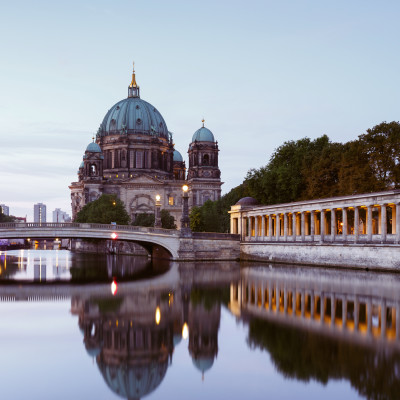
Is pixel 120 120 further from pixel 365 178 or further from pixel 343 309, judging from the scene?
pixel 343 309

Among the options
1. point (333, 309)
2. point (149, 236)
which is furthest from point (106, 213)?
point (333, 309)

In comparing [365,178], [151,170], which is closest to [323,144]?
[365,178]

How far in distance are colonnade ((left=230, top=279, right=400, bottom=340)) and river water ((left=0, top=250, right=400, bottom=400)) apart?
1.7 inches

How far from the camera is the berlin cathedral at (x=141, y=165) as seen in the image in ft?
410

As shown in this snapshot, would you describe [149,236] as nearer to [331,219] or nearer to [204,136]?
[331,219]

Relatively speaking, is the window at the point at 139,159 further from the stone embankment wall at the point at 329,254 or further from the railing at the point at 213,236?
the stone embankment wall at the point at 329,254

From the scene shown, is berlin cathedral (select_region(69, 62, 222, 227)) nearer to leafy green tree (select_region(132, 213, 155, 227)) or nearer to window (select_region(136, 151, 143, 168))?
window (select_region(136, 151, 143, 168))

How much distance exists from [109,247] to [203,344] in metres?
85.8

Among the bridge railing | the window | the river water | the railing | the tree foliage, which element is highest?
the window

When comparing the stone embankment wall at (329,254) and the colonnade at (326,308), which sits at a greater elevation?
the stone embankment wall at (329,254)

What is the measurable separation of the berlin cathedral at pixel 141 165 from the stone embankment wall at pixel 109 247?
31.8 ft

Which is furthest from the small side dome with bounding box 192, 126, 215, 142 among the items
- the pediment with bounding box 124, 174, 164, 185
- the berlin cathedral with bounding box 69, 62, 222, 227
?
the pediment with bounding box 124, 174, 164, 185

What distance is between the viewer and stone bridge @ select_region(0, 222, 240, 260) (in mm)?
58562

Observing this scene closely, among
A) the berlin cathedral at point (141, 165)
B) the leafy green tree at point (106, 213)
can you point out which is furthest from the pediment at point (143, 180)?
the leafy green tree at point (106, 213)
